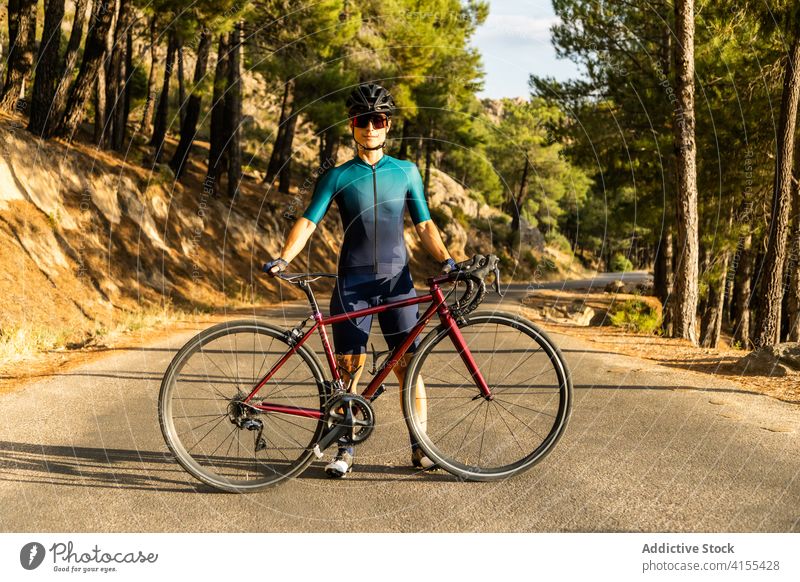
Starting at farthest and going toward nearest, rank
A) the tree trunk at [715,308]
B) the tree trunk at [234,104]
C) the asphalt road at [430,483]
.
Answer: the tree trunk at [715,308]
the tree trunk at [234,104]
the asphalt road at [430,483]

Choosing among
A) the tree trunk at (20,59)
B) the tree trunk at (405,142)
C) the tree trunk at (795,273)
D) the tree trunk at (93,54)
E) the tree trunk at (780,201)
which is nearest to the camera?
the tree trunk at (780,201)

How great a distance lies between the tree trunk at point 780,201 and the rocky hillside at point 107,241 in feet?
19.1

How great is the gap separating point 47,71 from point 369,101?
16.7m

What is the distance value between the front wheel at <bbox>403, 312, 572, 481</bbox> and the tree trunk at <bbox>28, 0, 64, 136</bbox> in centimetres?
1441

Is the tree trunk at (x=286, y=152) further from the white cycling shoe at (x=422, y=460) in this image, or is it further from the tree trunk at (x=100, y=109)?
the white cycling shoe at (x=422, y=460)

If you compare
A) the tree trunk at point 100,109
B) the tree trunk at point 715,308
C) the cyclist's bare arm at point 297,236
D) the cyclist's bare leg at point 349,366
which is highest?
the tree trunk at point 100,109

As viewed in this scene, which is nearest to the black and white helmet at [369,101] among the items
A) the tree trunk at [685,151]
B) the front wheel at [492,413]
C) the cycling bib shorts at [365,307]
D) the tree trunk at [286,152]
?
the cycling bib shorts at [365,307]

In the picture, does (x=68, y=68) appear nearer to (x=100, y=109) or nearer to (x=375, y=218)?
(x=100, y=109)

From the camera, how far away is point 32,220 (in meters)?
17.8

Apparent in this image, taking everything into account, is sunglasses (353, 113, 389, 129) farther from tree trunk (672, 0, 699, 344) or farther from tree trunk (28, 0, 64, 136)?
tree trunk (28, 0, 64, 136)

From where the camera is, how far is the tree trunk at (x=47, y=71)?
61.5 feet

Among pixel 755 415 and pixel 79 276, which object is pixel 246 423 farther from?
pixel 79 276

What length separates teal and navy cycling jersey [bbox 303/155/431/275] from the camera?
5254mm

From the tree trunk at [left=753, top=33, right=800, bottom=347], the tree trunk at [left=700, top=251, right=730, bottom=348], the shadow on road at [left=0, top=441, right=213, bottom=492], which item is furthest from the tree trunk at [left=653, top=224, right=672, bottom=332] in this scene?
the shadow on road at [left=0, top=441, right=213, bottom=492]
